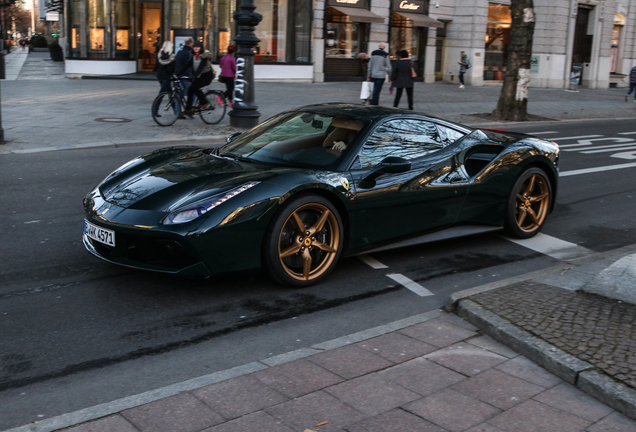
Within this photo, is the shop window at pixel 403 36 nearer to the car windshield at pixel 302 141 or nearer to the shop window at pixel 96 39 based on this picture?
the shop window at pixel 96 39

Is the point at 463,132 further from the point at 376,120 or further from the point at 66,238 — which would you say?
the point at 66,238

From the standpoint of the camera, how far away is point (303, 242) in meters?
4.96

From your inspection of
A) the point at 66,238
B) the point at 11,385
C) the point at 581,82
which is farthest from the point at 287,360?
the point at 581,82

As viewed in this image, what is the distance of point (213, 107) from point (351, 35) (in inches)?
695

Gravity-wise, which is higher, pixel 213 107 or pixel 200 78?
pixel 200 78

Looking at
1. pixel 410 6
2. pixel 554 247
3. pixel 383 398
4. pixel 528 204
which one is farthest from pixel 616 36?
pixel 383 398

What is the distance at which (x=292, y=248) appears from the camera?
16.1ft

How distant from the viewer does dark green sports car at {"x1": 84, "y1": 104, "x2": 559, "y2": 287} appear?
15.0 ft

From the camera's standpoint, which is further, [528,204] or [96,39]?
[96,39]

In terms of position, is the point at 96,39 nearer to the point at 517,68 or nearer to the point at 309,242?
the point at 517,68

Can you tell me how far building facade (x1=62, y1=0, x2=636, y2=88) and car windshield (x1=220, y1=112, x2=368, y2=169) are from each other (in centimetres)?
2067

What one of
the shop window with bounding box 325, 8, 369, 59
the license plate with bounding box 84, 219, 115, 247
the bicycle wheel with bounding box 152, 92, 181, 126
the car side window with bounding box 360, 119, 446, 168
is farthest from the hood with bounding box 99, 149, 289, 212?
the shop window with bounding box 325, 8, 369, 59

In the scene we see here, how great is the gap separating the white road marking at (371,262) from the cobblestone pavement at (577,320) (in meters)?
1.19

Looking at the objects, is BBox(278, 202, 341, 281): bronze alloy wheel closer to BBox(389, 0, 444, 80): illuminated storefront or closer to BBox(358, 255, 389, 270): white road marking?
BBox(358, 255, 389, 270): white road marking
